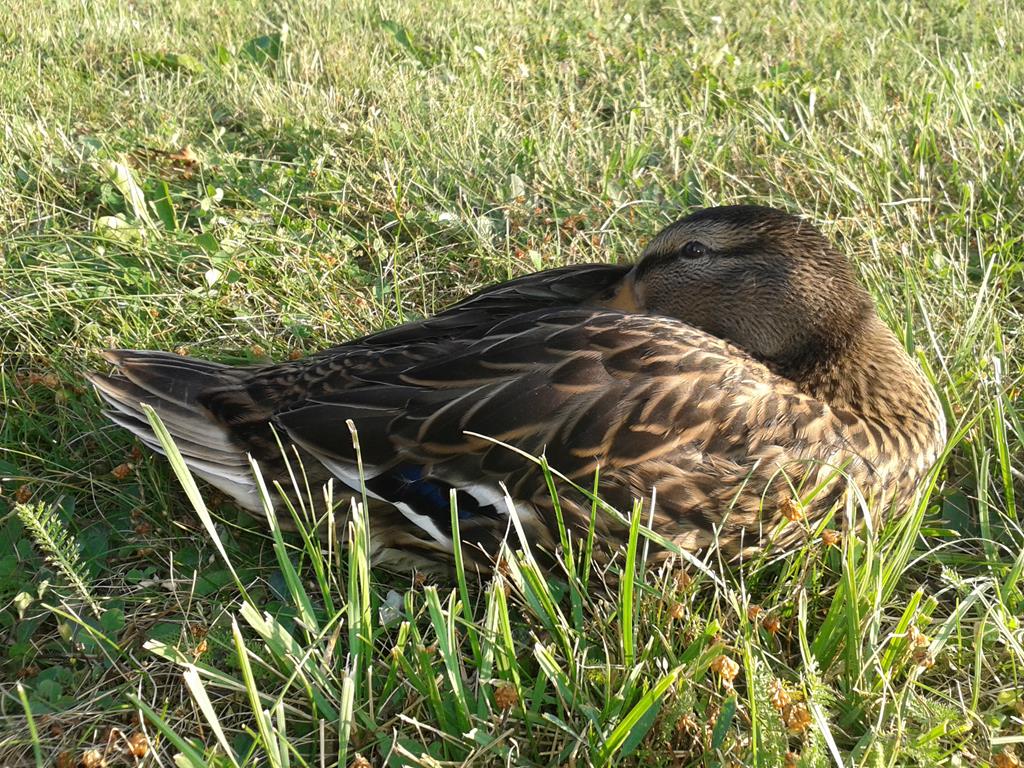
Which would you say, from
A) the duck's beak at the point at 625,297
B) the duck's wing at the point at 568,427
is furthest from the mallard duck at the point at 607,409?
the duck's beak at the point at 625,297

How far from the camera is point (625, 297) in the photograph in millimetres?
3008

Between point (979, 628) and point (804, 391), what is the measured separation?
29.8 inches

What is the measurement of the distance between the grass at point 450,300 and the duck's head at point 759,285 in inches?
15.2

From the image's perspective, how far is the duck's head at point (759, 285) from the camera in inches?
110

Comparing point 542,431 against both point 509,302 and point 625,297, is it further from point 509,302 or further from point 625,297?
point 625,297

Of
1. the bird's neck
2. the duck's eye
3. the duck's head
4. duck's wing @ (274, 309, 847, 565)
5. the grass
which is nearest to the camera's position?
the grass

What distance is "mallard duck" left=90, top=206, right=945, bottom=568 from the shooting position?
7.79 ft

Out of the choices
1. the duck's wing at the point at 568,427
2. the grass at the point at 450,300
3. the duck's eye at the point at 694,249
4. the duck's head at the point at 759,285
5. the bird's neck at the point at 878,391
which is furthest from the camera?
the duck's eye at the point at 694,249

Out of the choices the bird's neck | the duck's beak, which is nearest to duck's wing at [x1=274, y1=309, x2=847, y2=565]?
the bird's neck

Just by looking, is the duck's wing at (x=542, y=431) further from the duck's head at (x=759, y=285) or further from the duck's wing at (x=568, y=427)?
the duck's head at (x=759, y=285)

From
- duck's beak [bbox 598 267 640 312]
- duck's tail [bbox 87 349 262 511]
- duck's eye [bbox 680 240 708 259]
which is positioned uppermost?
duck's eye [bbox 680 240 708 259]

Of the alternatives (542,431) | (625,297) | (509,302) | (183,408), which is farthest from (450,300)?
(542,431)

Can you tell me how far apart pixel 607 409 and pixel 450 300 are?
140 centimetres

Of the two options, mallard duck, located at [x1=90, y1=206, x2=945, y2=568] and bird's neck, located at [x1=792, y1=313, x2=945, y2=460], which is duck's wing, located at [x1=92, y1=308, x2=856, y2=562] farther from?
bird's neck, located at [x1=792, y1=313, x2=945, y2=460]
